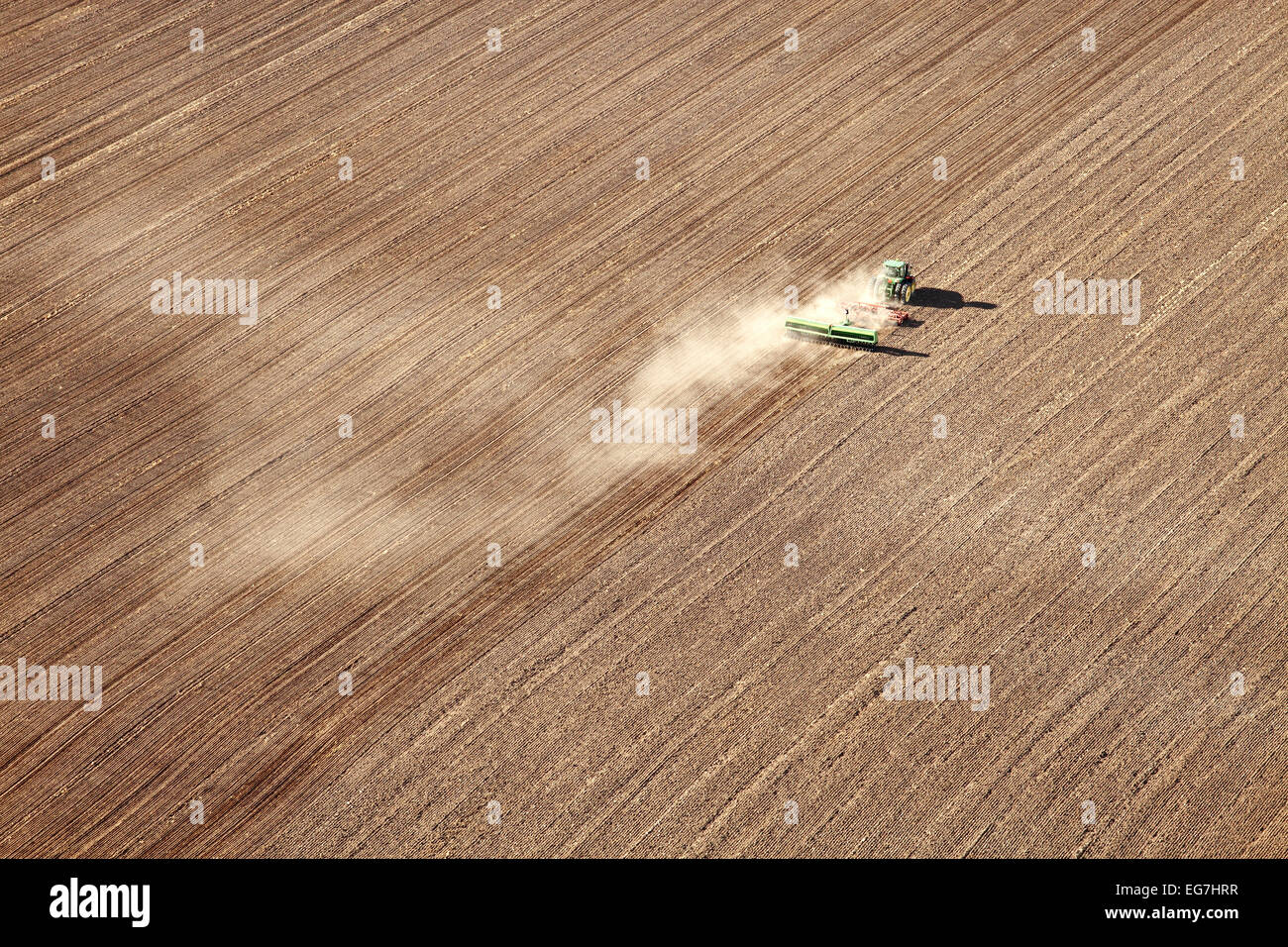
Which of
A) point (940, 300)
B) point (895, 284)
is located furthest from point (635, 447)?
point (940, 300)

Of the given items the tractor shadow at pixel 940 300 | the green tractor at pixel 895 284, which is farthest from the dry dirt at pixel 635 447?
the green tractor at pixel 895 284

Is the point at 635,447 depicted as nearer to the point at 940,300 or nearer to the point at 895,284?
the point at 895,284

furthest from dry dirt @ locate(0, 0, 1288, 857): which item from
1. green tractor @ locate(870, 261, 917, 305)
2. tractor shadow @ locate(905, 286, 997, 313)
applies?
green tractor @ locate(870, 261, 917, 305)

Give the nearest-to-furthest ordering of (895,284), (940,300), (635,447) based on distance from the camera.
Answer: (635,447) < (895,284) < (940,300)

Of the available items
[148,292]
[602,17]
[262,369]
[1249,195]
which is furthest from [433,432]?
[1249,195]

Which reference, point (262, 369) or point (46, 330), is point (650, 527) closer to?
point (262, 369)

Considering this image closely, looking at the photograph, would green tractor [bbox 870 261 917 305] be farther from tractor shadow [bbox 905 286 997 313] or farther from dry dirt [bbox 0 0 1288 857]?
dry dirt [bbox 0 0 1288 857]
